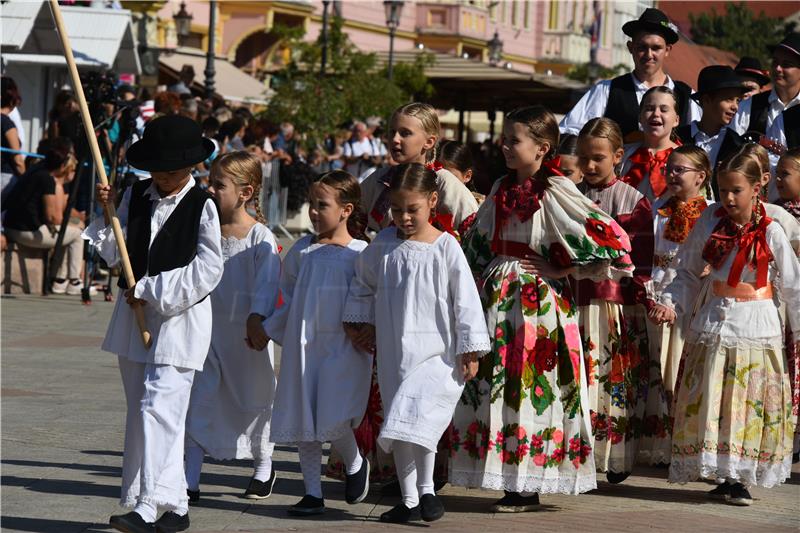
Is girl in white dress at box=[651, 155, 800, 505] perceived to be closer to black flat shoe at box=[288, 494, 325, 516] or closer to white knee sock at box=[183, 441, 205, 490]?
black flat shoe at box=[288, 494, 325, 516]

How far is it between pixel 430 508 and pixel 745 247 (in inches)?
84.5

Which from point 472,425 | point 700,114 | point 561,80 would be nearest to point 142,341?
point 472,425

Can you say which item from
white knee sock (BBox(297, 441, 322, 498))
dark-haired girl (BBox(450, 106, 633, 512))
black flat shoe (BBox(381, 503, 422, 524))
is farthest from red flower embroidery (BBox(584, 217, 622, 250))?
white knee sock (BBox(297, 441, 322, 498))

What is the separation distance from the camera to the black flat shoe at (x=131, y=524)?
6.18 m

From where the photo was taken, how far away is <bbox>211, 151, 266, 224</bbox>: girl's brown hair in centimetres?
760

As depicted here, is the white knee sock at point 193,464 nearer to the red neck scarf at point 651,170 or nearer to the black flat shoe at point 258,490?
the black flat shoe at point 258,490

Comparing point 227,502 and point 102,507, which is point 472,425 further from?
point 102,507

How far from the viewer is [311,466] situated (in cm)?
718

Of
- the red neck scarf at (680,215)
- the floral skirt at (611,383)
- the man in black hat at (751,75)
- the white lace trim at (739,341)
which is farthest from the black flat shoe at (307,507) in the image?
the man in black hat at (751,75)

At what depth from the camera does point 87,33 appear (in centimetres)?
2006

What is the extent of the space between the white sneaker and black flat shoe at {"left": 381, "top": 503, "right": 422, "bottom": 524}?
33.6 feet

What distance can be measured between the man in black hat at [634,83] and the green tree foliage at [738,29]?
4922cm

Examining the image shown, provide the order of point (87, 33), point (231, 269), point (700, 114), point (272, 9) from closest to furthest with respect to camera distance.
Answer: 1. point (231, 269)
2. point (700, 114)
3. point (87, 33)
4. point (272, 9)

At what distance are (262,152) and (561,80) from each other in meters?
8.57
